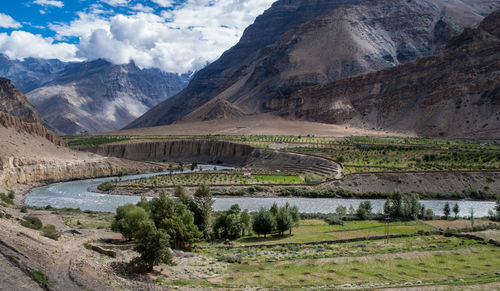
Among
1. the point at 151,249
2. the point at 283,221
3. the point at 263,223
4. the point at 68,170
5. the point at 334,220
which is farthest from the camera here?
the point at 68,170

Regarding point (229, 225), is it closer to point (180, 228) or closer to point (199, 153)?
point (180, 228)

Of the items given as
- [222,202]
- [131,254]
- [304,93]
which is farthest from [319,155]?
[304,93]

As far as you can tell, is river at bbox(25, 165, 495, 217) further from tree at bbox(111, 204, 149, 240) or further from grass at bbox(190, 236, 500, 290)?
tree at bbox(111, 204, 149, 240)

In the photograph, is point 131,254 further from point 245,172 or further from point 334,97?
point 334,97

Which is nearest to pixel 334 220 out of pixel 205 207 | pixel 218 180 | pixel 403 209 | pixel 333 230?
pixel 333 230

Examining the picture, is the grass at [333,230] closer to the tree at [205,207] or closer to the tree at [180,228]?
the tree at [205,207]

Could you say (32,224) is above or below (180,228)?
below

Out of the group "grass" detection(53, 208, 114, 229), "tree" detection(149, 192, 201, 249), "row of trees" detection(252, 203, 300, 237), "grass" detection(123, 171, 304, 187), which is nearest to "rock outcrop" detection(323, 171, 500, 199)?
"grass" detection(123, 171, 304, 187)

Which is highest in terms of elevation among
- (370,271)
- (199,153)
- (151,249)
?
(199,153)
